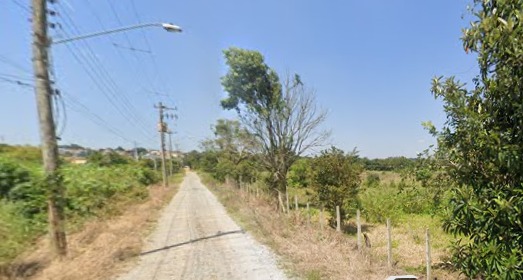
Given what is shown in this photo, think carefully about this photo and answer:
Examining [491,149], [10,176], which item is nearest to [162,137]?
[10,176]

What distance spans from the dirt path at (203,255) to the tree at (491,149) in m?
4.45

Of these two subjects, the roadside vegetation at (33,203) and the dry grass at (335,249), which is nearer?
the dry grass at (335,249)

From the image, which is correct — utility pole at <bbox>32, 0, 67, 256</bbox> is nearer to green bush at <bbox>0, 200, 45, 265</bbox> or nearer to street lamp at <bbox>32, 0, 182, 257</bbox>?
street lamp at <bbox>32, 0, 182, 257</bbox>

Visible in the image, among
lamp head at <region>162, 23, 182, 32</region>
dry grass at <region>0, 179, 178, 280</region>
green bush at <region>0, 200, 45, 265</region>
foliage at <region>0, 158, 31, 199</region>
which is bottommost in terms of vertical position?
dry grass at <region>0, 179, 178, 280</region>

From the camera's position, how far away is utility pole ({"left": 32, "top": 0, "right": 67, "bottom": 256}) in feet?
28.4

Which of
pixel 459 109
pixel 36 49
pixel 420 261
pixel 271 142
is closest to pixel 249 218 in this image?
pixel 271 142

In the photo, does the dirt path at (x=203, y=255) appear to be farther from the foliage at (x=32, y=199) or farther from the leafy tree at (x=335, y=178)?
the leafy tree at (x=335, y=178)

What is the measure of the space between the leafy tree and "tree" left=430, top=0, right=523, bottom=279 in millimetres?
12428

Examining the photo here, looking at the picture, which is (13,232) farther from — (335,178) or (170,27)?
(335,178)

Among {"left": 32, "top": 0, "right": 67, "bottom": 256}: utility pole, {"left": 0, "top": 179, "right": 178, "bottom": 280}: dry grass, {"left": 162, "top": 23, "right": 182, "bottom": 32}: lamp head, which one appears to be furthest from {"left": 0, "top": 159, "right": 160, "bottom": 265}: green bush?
{"left": 162, "top": 23, "right": 182, "bottom": 32}: lamp head

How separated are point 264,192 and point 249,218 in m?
8.22

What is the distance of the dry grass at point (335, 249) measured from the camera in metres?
8.02

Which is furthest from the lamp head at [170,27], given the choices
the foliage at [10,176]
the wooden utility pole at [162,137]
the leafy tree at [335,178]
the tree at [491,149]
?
the wooden utility pole at [162,137]

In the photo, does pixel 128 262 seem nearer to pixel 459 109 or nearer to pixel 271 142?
pixel 459 109
